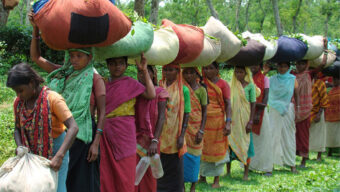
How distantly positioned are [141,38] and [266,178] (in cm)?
432

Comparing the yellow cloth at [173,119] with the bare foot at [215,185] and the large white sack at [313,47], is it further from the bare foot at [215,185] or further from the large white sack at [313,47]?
the large white sack at [313,47]

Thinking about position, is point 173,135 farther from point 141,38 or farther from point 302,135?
point 302,135

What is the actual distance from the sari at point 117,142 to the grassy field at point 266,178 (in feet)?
6.88

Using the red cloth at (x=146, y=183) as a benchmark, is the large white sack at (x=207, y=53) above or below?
above

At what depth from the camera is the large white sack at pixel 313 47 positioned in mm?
8828

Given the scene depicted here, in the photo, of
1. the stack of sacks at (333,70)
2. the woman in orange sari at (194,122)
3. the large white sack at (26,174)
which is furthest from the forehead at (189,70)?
the stack of sacks at (333,70)

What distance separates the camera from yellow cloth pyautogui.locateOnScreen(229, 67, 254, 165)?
7.50m

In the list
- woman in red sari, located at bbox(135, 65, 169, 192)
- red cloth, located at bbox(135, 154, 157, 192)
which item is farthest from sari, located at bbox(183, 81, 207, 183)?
red cloth, located at bbox(135, 154, 157, 192)

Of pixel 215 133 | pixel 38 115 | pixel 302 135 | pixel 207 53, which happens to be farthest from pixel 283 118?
pixel 38 115

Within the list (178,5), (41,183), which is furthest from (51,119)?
(178,5)

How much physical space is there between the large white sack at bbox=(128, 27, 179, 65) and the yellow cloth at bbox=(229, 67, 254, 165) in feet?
8.38

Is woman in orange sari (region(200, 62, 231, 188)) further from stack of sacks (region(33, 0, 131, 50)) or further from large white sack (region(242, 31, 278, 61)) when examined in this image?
stack of sacks (region(33, 0, 131, 50))

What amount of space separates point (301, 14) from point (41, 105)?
38371 millimetres

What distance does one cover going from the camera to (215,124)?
22.6 feet
